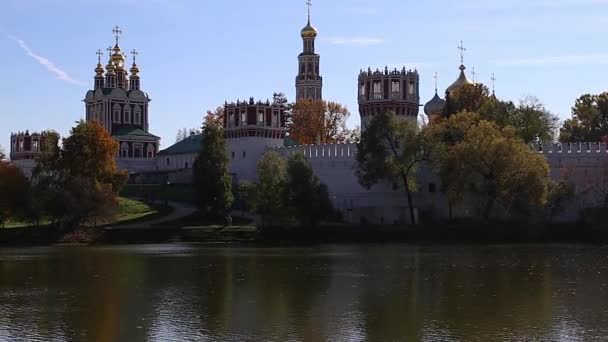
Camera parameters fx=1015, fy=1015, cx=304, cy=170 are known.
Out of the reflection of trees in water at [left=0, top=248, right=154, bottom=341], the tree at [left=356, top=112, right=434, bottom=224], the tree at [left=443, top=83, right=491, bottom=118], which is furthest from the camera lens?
the tree at [left=443, top=83, right=491, bottom=118]

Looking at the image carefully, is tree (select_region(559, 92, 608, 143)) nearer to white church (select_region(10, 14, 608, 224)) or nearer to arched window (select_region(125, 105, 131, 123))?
white church (select_region(10, 14, 608, 224))

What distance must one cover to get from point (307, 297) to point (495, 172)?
77.4 feet

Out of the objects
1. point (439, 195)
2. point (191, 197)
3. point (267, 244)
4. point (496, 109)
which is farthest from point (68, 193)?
point (496, 109)

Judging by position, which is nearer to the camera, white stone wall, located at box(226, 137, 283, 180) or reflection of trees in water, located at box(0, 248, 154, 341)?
reflection of trees in water, located at box(0, 248, 154, 341)

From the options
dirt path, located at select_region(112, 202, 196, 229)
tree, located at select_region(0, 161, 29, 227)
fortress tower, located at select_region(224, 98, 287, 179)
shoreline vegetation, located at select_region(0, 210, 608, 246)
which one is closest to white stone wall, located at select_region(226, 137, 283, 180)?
fortress tower, located at select_region(224, 98, 287, 179)

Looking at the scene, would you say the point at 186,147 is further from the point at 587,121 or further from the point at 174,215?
the point at 587,121

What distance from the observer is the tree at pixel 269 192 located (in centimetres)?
4506

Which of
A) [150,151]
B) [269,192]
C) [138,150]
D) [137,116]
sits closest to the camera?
[269,192]

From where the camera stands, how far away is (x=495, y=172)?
145 ft

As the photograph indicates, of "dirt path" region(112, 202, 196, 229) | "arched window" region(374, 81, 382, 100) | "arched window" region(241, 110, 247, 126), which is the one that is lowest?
"dirt path" region(112, 202, 196, 229)

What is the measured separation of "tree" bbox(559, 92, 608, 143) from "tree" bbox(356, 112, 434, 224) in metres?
17.5

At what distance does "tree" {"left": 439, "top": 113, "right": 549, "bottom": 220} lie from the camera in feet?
143

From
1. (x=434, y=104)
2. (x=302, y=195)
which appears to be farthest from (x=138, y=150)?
(x=302, y=195)

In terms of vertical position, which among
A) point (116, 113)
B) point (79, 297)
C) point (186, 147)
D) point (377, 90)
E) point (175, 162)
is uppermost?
point (116, 113)
